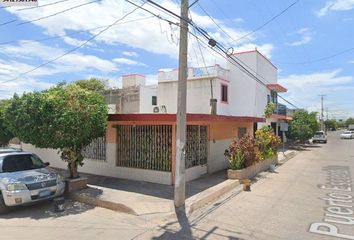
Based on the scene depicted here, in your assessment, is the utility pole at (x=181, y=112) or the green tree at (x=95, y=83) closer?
the utility pole at (x=181, y=112)

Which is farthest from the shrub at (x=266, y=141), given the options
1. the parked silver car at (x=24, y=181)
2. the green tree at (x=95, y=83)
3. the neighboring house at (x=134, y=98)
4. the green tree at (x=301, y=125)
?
the green tree at (x=95, y=83)

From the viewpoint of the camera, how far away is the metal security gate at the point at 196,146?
12930 millimetres

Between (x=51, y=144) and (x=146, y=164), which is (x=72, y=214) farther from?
(x=146, y=164)

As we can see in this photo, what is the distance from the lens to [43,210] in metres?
9.03

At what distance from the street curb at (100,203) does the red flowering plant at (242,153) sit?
5.96 meters

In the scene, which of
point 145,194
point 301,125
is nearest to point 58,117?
point 145,194

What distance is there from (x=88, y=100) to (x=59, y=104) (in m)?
0.97

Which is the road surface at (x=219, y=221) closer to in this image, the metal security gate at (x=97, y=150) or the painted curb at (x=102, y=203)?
→ the painted curb at (x=102, y=203)

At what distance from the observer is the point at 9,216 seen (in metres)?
8.52

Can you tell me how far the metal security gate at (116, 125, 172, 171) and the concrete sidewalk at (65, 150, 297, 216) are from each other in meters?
0.79

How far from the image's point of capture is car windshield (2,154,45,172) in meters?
9.44

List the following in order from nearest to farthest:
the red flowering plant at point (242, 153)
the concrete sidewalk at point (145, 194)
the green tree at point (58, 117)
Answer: the concrete sidewalk at point (145, 194), the green tree at point (58, 117), the red flowering plant at point (242, 153)

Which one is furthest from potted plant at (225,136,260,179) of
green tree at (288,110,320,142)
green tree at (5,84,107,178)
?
green tree at (288,110,320,142)

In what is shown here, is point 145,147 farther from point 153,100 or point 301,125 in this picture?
point 301,125
